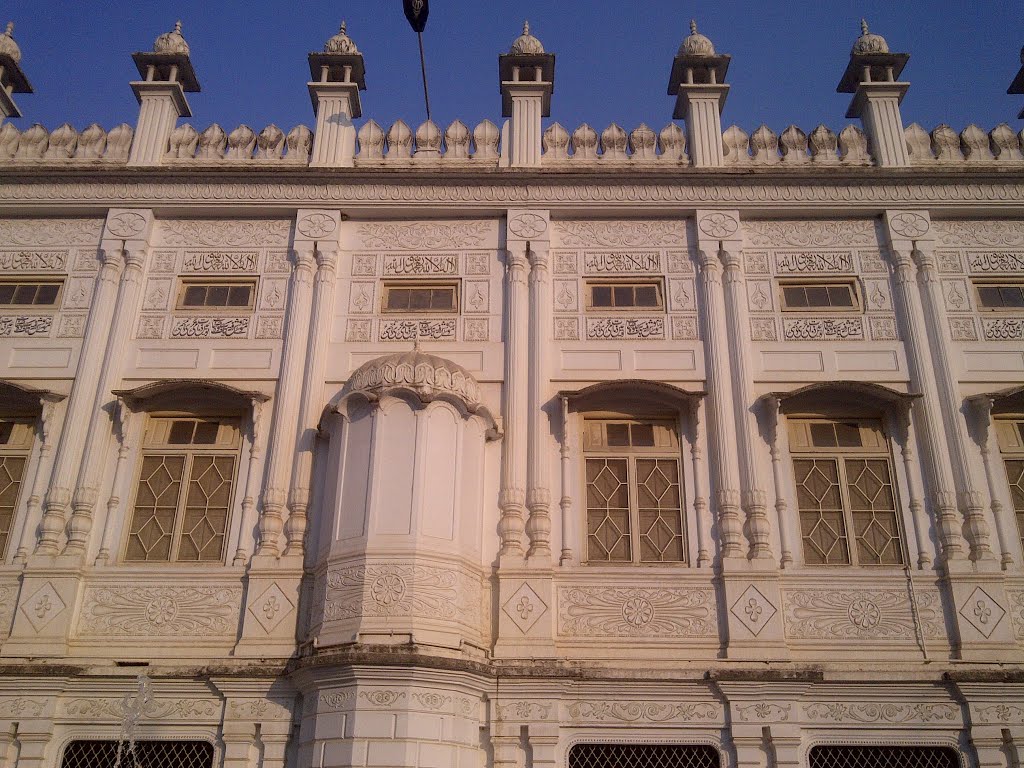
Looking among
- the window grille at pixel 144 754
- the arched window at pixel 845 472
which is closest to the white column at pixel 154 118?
the window grille at pixel 144 754

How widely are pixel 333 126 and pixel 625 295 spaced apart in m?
4.25

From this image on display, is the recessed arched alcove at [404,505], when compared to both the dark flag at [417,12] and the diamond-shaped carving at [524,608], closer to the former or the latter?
the diamond-shaped carving at [524,608]

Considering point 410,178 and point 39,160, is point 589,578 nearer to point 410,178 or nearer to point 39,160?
point 410,178

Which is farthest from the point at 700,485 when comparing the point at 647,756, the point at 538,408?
the point at 647,756

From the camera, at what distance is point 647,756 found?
825 centimetres

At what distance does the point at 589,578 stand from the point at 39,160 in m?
8.39

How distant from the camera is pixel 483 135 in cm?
1124

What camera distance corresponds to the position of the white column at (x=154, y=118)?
441 inches

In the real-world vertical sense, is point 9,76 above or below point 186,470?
above

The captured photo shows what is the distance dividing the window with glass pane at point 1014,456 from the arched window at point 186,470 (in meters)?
7.86

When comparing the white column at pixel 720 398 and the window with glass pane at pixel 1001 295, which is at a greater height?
the window with glass pane at pixel 1001 295

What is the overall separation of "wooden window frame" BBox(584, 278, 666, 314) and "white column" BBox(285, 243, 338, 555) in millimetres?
2926

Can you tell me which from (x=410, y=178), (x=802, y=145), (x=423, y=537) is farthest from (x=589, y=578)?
(x=802, y=145)

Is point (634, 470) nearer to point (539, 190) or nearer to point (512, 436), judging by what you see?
point (512, 436)
